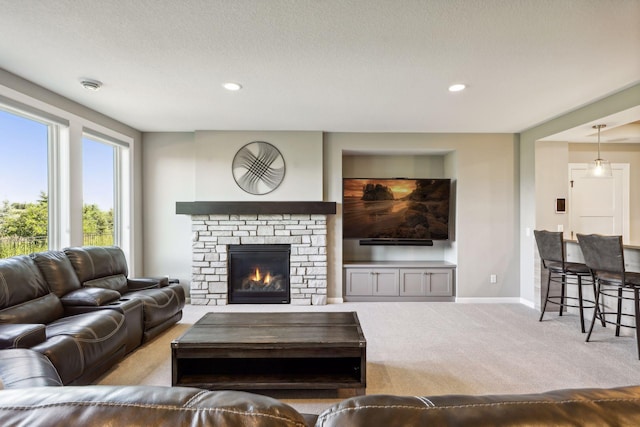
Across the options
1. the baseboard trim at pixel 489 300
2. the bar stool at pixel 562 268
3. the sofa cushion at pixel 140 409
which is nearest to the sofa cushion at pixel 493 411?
the sofa cushion at pixel 140 409

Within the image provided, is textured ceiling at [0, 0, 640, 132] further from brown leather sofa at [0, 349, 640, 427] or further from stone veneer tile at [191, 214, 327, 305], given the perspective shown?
brown leather sofa at [0, 349, 640, 427]

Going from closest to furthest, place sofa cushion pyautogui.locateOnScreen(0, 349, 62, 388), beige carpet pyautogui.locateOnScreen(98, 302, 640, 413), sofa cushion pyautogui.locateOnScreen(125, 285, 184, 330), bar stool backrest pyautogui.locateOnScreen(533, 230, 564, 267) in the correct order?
sofa cushion pyautogui.locateOnScreen(0, 349, 62, 388) < beige carpet pyautogui.locateOnScreen(98, 302, 640, 413) < sofa cushion pyautogui.locateOnScreen(125, 285, 184, 330) < bar stool backrest pyautogui.locateOnScreen(533, 230, 564, 267)

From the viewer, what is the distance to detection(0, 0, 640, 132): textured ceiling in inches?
75.8

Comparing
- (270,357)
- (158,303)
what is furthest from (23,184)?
(270,357)

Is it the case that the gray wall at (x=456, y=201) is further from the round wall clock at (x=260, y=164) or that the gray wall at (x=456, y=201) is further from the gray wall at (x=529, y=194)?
the round wall clock at (x=260, y=164)

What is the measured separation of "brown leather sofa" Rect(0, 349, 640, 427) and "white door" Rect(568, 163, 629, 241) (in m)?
5.34

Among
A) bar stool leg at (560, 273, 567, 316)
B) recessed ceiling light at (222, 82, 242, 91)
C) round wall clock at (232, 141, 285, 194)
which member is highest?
recessed ceiling light at (222, 82, 242, 91)

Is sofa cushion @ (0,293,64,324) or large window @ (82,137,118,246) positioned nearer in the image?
sofa cushion @ (0,293,64,324)

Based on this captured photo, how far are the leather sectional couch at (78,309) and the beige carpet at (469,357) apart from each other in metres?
0.29

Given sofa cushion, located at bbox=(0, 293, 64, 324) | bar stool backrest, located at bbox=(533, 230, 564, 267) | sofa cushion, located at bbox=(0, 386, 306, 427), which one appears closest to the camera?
sofa cushion, located at bbox=(0, 386, 306, 427)

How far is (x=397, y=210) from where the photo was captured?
4953mm

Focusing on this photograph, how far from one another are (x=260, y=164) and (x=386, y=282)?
99.1 inches

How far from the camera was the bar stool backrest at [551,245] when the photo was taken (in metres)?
3.61

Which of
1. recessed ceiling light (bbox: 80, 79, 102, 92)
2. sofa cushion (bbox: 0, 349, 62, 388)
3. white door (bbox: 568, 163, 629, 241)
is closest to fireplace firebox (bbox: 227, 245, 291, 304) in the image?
recessed ceiling light (bbox: 80, 79, 102, 92)
